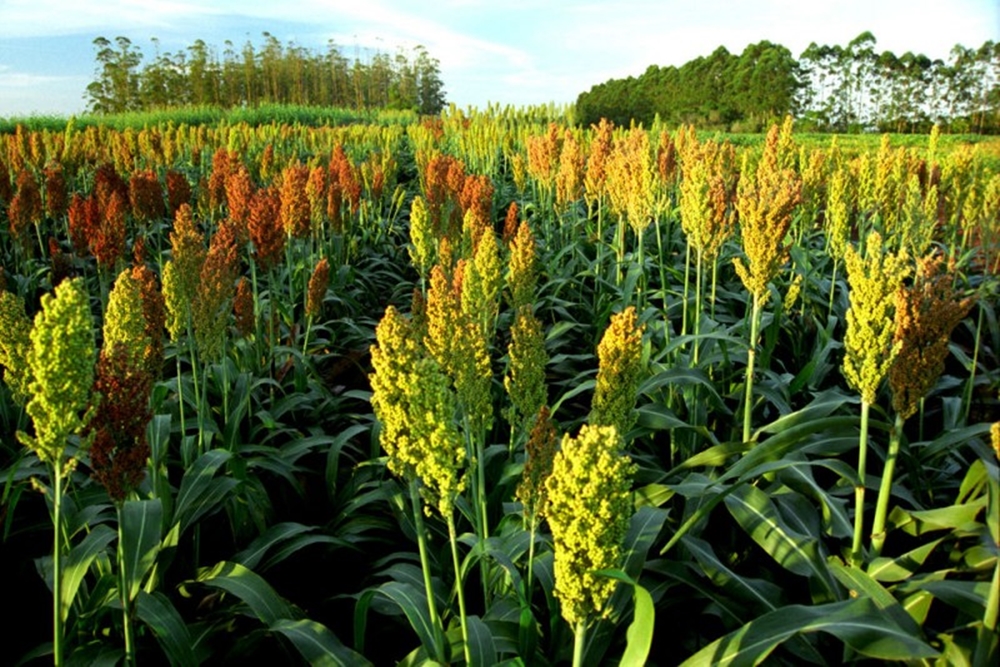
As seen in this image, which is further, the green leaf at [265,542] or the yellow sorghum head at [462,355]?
the green leaf at [265,542]

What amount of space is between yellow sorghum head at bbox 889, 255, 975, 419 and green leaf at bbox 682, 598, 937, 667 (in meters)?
0.74

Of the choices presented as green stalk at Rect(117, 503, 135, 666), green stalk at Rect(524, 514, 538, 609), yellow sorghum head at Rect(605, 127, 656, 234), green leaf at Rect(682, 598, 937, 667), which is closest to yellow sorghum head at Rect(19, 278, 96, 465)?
green stalk at Rect(117, 503, 135, 666)

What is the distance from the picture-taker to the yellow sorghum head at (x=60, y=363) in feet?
5.07

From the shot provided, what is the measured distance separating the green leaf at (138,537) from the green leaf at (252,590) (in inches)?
10.5

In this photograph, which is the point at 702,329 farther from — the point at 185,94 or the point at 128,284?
the point at 185,94

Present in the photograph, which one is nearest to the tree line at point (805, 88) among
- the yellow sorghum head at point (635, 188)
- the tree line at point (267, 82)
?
the tree line at point (267, 82)

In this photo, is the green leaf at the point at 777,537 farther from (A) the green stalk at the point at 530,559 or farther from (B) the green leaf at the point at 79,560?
(B) the green leaf at the point at 79,560

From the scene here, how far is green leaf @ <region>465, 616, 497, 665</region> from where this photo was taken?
196cm

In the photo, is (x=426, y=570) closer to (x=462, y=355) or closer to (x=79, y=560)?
(x=462, y=355)

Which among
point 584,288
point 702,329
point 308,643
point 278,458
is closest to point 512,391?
point 308,643

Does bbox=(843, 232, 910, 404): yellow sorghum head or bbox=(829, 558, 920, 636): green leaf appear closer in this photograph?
bbox=(829, 558, 920, 636): green leaf

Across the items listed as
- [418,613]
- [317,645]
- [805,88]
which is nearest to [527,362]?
[418,613]

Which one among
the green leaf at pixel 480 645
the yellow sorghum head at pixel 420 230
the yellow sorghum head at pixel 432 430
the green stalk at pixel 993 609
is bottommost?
the green leaf at pixel 480 645

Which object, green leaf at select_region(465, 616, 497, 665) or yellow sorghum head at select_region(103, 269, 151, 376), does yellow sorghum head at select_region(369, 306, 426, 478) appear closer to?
green leaf at select_region(465, 616, 497, 665)
